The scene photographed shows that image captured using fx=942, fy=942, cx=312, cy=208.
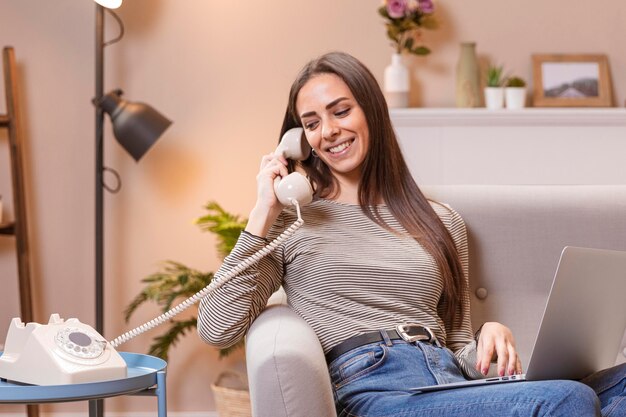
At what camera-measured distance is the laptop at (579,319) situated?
5.14ft

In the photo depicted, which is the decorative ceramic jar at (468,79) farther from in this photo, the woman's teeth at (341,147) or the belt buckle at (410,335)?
the belt buckle at (410,335)

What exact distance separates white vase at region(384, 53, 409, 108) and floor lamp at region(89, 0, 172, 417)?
2.70ft

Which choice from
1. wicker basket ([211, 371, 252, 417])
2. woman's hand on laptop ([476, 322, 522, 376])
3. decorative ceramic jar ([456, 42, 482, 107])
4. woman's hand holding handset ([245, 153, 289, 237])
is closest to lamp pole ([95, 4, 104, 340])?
wicker basket ([211, 371, 252, 417])

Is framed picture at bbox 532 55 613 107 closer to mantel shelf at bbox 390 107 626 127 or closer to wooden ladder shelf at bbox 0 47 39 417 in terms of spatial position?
mantel shelf at bbox 390 107 626 127

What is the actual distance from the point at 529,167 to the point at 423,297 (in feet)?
5.22

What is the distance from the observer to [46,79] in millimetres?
3539

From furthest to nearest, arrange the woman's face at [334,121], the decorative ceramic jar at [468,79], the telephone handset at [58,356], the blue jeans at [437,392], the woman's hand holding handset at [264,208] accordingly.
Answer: the decorative ceramic jar at [468,79]
the woman's face at [334,121]
the woman's hand holding handset at [264,208]
the telephone handset at [58,356]
the blue jeans at [437,392]

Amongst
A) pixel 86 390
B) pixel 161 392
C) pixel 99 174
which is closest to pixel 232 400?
pixel 99 174

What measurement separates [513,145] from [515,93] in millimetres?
196

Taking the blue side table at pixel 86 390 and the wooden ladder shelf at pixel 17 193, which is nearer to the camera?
the blue side table at pixel 86 390

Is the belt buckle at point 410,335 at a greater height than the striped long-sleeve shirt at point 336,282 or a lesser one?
lesser

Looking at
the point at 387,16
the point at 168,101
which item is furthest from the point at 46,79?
the point at 387,16

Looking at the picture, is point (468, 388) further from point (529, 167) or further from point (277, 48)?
point (277, 48)

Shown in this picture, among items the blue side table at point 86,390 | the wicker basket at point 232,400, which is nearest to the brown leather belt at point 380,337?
the blue side table at point 86,390
